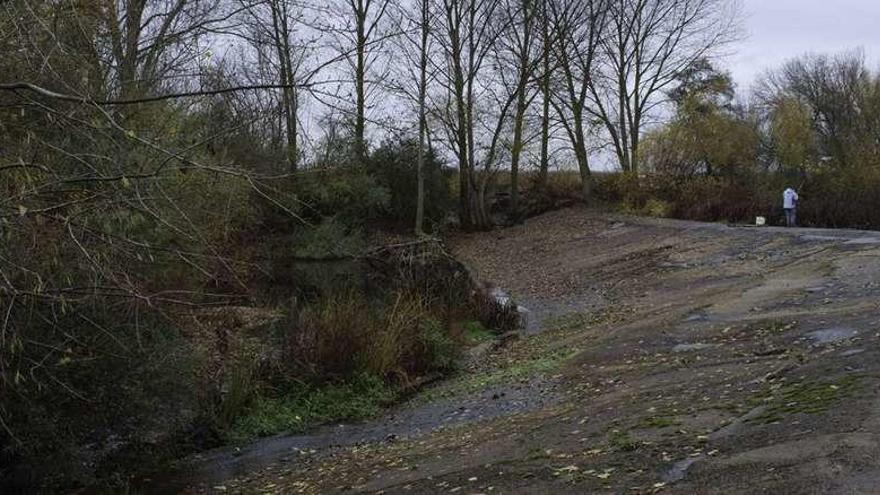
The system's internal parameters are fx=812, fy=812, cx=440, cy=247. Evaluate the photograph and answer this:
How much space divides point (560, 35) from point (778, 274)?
25.0 m

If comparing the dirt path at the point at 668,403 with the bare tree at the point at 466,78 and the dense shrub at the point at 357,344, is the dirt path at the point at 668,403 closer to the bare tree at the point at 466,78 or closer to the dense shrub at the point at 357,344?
the dense shrub at the point at 357,344

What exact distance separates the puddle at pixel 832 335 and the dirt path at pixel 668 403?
35 millimetres

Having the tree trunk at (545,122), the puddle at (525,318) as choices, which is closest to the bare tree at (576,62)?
the tree trunk at (545,122)

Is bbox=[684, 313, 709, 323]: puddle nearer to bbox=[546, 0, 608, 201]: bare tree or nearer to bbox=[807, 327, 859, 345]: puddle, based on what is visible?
bbox=[807, 327, 859, 345]: puddle

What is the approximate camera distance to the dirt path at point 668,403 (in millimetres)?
5375

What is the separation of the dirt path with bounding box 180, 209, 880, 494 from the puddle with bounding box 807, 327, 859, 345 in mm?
35

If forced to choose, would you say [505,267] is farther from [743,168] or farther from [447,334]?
[743,168]

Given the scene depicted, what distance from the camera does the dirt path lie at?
538cm

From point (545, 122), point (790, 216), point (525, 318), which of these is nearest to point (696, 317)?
point (525, 318)

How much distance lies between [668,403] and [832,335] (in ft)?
8.99

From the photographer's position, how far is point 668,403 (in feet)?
25.0

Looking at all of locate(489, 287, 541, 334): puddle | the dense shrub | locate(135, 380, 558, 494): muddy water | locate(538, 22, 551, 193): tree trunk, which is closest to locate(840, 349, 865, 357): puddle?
locate(135, 380, 558, 494): muddy water

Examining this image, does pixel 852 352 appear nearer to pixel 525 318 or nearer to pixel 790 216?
pixel 525 318

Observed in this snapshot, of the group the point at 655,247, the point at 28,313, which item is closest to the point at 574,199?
the point at 655,247
